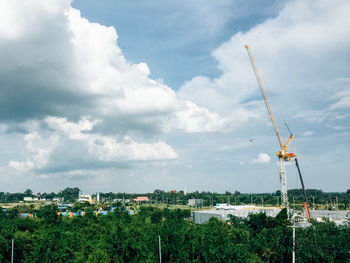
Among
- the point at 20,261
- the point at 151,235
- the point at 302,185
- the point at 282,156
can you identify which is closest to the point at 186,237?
the point at 151,235

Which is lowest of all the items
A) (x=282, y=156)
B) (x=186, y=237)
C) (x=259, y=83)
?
(x=186, y=237)

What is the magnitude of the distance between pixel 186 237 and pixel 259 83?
85431mm

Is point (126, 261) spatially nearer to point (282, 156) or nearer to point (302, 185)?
point (302, 185)

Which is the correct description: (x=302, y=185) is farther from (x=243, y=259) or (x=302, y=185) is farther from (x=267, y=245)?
(x=243, y=259)

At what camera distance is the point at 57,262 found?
42.1 metres

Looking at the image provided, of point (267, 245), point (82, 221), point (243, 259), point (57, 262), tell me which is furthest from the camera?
point (82, 221)

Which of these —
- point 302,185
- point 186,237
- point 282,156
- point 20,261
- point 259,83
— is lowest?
point 20,261

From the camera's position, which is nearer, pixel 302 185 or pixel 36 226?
pixel 36 226

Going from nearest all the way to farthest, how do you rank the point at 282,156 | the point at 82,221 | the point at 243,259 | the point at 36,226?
1. the point at 243,259
2. the point at 36,226
3. the point at 82,221
4. the point at 282,156

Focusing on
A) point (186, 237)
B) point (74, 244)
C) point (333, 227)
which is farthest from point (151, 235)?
point (333, 227)

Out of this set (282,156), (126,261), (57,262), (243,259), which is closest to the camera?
(243,259)

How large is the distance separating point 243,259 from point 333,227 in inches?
991

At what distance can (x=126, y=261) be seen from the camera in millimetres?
46500

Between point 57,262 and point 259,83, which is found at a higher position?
point 259,83
